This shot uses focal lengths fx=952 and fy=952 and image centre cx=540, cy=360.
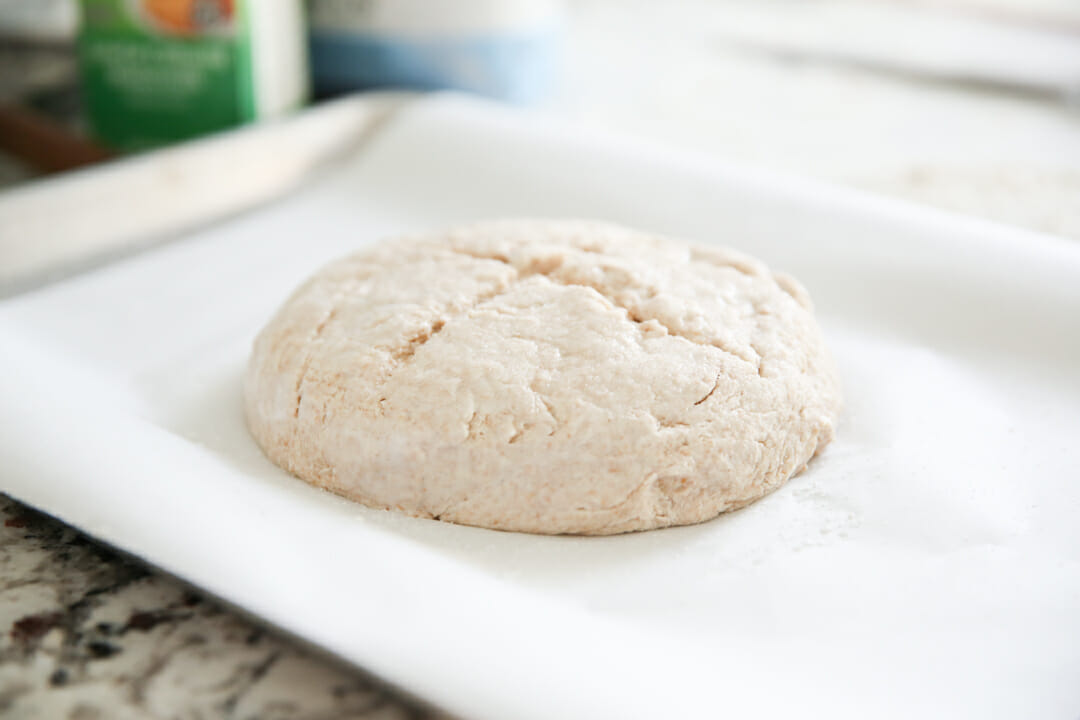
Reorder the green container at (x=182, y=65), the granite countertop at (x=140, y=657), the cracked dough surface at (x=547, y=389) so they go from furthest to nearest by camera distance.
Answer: the green container at (x=182, y=65), the cracked dough surface at (x=547, y=389), the granite countertop at (x=140, y=657)

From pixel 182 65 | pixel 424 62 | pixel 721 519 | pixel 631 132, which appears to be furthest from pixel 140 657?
pixel 631 132

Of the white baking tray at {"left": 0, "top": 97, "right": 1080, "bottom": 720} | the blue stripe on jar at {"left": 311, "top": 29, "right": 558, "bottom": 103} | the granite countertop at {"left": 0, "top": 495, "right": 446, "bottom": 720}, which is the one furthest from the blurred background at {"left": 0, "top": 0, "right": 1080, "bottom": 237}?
the granite countertop at {"left": 0, "top": 495, "right": 446, "bottom": 720}

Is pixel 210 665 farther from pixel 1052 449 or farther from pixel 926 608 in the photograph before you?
pixel 1052 449

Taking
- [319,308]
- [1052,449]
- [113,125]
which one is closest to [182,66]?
[113,125]

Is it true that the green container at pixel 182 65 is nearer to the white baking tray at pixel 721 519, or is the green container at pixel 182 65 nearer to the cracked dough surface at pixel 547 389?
the white baking tray at pixel 721 519

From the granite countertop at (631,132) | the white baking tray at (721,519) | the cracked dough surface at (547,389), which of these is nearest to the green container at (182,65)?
the white baking tray at (721,519)

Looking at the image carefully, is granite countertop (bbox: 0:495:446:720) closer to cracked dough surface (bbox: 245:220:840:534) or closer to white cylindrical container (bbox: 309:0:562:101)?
cracked dough surface (bbox: 245:220:840:534)
